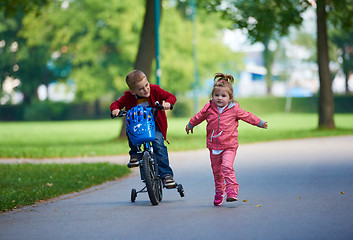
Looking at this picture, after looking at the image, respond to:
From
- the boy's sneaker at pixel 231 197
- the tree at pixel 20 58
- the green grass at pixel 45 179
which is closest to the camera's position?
the boy's sneaker at pixel 231 197

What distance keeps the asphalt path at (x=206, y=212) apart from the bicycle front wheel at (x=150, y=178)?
15cm

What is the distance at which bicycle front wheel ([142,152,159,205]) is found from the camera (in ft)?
24.4

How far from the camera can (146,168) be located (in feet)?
24.5

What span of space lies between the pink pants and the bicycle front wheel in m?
0.74

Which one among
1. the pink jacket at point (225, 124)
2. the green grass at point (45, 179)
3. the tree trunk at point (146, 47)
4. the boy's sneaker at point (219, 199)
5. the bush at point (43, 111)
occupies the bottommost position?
the bush at point (43, 111)

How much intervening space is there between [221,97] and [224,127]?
0.35 meters

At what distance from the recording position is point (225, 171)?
7449 mm

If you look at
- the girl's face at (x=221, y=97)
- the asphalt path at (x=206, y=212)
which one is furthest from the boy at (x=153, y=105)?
the girl's face at (x=221, y=97)

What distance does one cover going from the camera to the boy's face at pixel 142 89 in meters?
7.58

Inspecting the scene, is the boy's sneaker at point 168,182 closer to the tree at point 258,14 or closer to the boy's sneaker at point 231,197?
the boy's sneaker at point 231,197

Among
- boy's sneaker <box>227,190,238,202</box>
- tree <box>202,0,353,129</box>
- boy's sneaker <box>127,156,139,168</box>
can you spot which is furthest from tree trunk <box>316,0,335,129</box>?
boy's sneaker <box>227,190,238,202</box>

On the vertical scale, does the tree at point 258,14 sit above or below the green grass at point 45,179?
above

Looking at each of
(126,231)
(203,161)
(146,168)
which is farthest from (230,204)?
(203,161)

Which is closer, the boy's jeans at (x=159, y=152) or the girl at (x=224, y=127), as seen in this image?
the girl at (x=224, y=127)
